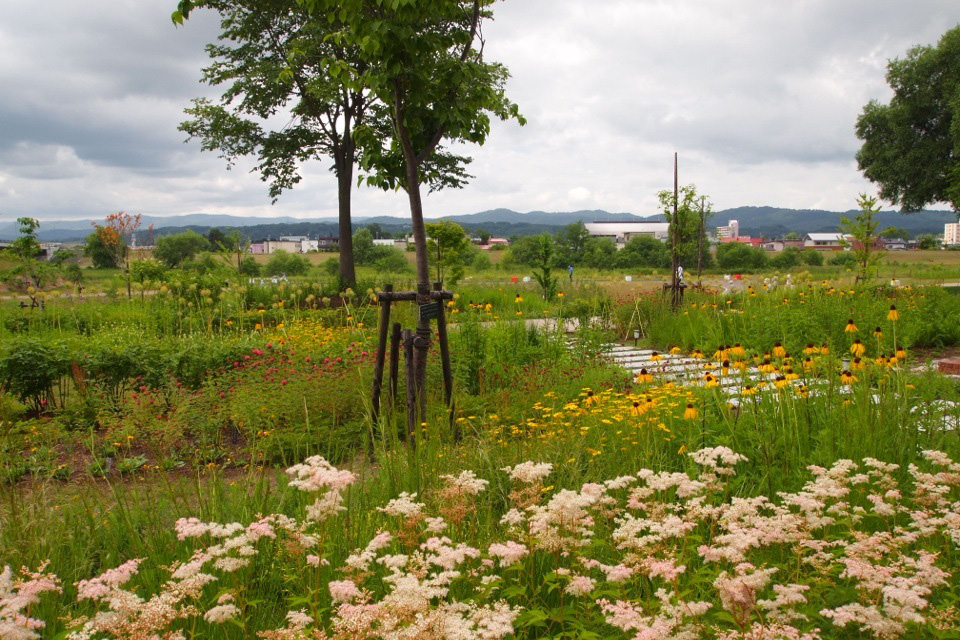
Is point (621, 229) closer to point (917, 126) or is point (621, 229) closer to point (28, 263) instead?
point (917, 126)

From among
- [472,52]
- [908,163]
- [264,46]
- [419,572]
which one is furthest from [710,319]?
[908,163]

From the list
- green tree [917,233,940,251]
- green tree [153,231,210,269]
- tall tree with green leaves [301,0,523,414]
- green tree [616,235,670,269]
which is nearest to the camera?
tall tree with green leaves [301,0,523,414]

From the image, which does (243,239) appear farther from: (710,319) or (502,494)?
(502,494)

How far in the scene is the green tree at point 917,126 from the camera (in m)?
24.3

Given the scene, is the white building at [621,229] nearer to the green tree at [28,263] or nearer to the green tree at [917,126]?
the green tree at [917,126]

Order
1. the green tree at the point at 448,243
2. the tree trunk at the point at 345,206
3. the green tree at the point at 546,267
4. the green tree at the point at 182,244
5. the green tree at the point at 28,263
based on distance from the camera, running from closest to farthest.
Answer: the green tree at the point at 28,263 → the green tree at the point at 546,267 → the green tree at the point at 448,243 → the tree trunk at the point at 345,206 → the green tree at the point at 182,244

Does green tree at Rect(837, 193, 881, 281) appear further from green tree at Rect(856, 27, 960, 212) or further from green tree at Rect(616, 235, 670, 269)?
green tree at Rect(616, 235, 670, 269)

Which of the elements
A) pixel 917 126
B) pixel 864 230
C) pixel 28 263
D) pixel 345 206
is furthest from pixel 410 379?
pixel 917 126

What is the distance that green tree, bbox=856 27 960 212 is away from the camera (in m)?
24.3

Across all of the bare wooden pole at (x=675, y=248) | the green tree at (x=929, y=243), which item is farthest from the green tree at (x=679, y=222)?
the green tree at (x=929, y=243)

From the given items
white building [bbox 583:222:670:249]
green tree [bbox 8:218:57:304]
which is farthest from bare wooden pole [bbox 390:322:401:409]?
white building [bbox 583:222:670:249]

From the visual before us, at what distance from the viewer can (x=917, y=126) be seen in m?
25.6

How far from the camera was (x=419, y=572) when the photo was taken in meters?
1.48

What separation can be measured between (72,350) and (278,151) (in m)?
14.2
